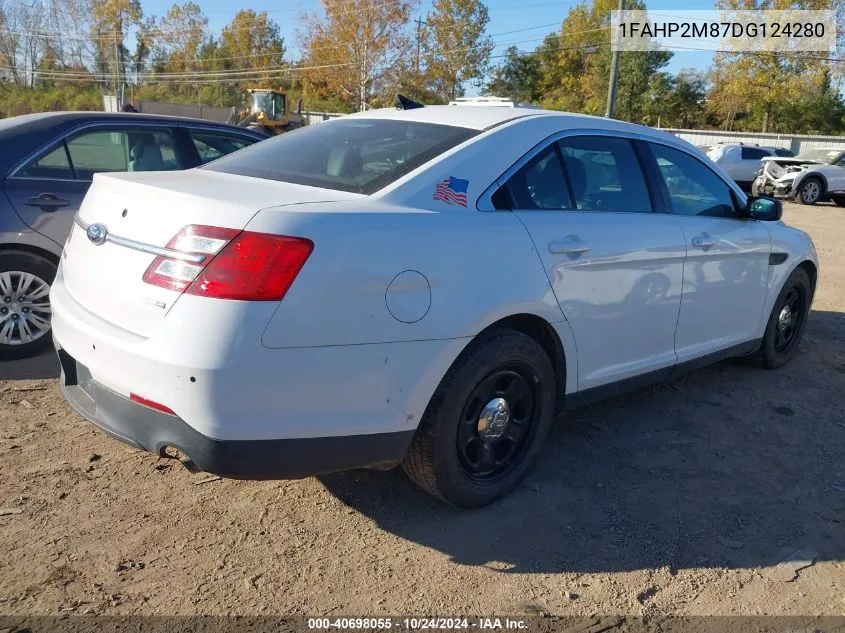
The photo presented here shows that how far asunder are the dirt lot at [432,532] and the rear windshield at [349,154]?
136 cm

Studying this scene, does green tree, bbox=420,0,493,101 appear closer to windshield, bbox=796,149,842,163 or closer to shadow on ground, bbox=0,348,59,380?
windshield, bbox=796,149,842,163

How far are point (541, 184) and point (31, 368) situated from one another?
3386mm

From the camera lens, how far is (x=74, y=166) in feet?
16.3

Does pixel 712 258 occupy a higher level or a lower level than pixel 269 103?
lower

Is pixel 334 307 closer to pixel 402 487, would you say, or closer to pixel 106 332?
pixel 106 332

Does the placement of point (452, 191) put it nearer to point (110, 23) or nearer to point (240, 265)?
point (240, 265)

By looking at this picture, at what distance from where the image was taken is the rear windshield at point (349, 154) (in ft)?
9.90

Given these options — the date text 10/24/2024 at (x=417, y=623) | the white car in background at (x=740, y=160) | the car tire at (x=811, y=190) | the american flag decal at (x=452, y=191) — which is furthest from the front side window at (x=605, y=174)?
the white car in background at (x=740, y=160)

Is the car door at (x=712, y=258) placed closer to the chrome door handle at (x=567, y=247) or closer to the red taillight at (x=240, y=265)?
the chrome door handle at (x=567, y=247)

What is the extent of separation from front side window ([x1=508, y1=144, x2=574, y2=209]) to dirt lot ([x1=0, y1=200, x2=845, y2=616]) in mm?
1282

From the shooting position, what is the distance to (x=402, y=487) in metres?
3.38

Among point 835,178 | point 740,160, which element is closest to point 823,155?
point 835,178

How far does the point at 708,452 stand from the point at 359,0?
45866mm

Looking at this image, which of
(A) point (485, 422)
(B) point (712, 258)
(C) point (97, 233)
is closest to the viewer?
(C) point (97, 233)
